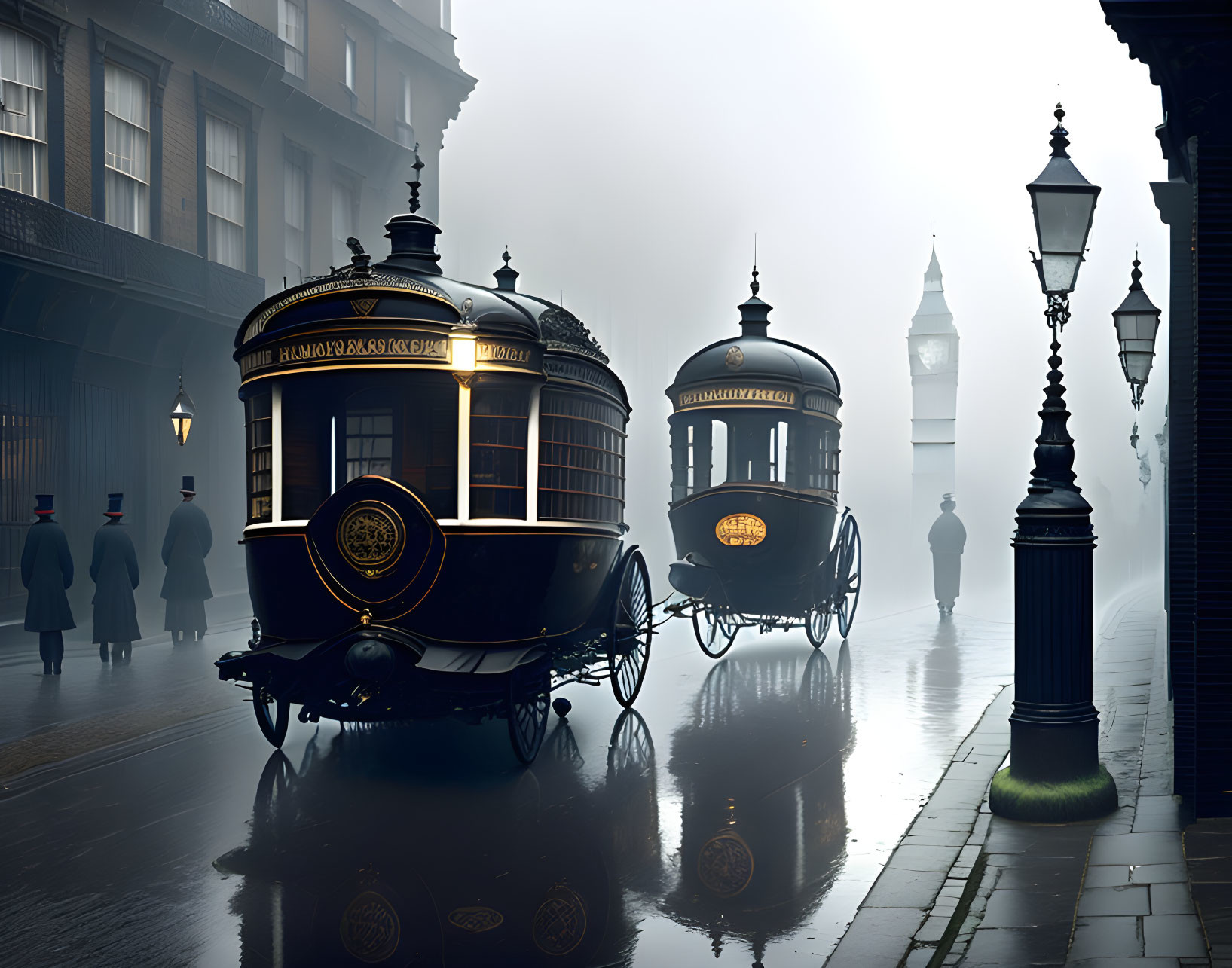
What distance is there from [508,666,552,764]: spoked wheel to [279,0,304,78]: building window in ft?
72.9

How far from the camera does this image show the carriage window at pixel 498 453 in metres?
8.75

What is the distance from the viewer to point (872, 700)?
1191 centimetres

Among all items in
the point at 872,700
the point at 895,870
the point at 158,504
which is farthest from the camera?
the point at 158,504

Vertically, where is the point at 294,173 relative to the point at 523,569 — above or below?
above

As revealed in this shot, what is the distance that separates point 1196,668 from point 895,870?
6.45 ft

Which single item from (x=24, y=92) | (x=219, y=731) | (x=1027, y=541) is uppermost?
(x=24, y=92)

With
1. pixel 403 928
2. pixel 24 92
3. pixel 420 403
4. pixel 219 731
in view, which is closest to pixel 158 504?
pixel 24 92

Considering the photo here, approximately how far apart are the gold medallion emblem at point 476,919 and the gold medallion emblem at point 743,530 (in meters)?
9.52

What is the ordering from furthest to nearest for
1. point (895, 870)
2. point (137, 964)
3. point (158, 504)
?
point (158, 504) < point (895, 870) < point (137, 964)

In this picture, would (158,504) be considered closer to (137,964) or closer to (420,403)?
(420,403)

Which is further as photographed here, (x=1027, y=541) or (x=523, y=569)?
(x=523, y=569)

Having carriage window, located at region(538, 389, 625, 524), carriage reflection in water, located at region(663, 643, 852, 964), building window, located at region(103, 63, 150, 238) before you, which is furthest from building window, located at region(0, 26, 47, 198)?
carriage reflection in water, located at region(663, 643, 852, 964)

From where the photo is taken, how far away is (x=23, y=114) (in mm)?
18688

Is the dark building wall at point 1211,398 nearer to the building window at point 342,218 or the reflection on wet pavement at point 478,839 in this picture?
the reflection on wet pavement at point 478,839
